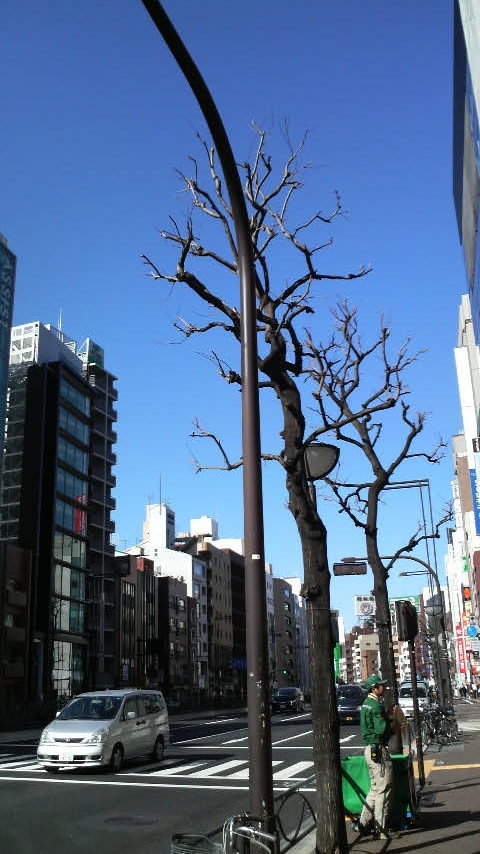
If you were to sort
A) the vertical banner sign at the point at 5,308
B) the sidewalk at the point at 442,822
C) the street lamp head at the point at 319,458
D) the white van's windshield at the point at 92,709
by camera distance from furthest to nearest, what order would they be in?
the vertical banner sign at the point at 5,308 < the white van's windshield at the point at 92,709 < the street lamp head at the point at 319,458 < the sidewalk at the point at 442,822

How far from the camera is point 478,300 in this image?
28.8 m

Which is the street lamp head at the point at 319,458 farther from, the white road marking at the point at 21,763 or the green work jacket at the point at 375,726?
the white road marking at the point at 21,763

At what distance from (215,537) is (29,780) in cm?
12899

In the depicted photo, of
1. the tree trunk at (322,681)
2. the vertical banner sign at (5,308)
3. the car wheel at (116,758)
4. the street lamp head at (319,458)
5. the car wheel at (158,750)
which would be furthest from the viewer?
the vertical banner sign at (5,308)

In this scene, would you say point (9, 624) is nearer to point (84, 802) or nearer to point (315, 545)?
point (84, 802)

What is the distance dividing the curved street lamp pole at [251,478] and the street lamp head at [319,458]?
2247 millimetres

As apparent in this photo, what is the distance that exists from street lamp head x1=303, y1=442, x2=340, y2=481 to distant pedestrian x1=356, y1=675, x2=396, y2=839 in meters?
3.24

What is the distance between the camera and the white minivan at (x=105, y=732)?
53.8 ft

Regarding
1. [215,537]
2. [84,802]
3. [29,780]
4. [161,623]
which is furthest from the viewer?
[215,537]

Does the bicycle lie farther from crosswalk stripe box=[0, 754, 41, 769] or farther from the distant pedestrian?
the distant pedestrian

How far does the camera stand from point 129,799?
12.6 metres

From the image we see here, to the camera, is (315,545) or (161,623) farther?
(161,623)

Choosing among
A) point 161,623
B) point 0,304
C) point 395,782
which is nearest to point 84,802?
point 395,782

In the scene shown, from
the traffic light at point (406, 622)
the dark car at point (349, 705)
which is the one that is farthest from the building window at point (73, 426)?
the traffic light at point (406, 622)
